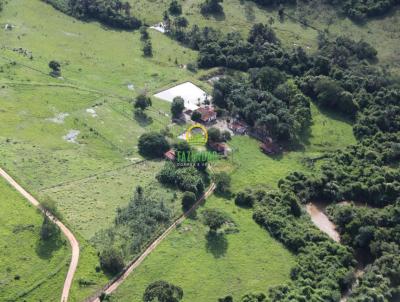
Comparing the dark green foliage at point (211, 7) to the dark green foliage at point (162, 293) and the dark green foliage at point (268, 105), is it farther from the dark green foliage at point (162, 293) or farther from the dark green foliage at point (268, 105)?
the dark green foliage at point (162, 293)

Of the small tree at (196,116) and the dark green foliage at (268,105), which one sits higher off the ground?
the dark green foliage at (268,105)

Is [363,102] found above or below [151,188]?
above

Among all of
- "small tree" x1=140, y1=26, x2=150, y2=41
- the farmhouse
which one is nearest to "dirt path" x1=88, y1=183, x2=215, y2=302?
the farmhouse

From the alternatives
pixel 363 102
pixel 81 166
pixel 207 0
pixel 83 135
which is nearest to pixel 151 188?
pixel 81 166

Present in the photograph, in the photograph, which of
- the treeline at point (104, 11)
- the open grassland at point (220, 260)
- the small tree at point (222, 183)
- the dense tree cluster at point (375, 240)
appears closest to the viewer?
the open grassland at point (220, 260)

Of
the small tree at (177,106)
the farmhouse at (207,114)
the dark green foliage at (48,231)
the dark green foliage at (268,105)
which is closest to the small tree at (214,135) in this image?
the farmhouse at (207,114)

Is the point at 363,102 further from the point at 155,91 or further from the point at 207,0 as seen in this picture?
the point at 207,0
